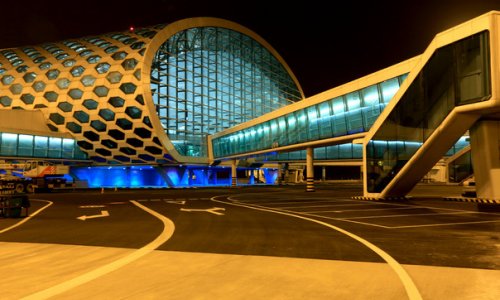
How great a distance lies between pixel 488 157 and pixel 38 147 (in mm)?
56960

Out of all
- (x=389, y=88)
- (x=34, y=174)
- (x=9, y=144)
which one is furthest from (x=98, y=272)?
(x=9, y=144)

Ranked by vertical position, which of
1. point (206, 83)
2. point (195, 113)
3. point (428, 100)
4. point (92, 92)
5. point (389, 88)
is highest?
point (206, 83)

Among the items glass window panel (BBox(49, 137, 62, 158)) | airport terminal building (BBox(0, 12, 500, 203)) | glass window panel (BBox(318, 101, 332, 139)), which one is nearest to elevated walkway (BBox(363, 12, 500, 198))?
airport terminal building (BBox(0, 12, 500, 203))

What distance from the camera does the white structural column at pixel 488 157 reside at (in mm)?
18953

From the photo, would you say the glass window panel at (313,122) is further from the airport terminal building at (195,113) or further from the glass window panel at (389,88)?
the glass window panel at (389,88)

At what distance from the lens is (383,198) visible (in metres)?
24.3

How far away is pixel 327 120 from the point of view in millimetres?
33250

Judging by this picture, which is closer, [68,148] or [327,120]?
[327,120]

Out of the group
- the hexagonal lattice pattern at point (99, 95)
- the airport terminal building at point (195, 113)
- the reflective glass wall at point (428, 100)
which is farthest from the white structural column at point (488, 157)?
the hexagonal lattice pattern at point (99, 95)

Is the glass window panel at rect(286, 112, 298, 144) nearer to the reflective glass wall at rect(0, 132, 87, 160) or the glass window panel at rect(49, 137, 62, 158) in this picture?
the reflective glass wall at rect(0, 132, 87, 160)

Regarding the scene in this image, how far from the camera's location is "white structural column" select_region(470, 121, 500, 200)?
19.0 metres

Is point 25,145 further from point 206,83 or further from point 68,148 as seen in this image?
point 206,83

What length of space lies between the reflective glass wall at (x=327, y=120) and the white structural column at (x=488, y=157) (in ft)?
21.8

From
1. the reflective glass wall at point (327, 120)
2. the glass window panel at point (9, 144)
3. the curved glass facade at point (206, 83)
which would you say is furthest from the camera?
the curved glass facade at point (206, 83)
